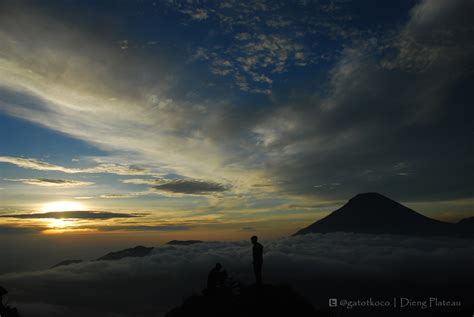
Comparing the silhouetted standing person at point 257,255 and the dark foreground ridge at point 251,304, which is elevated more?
the silhouetted standing person at point 257,255

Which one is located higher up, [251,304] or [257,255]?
[257,255]

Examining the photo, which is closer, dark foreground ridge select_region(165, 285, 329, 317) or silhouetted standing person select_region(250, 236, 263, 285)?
silhouetted standing person select_region(250, 236, 263, 285)

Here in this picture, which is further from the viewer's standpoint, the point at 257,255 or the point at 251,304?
the point at 251,304

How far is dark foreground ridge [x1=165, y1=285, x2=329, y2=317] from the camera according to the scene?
66.6ft

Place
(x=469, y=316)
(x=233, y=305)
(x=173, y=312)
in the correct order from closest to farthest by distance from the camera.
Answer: (x=233, y=305), (x=173, y=312), (x=469, y=316)

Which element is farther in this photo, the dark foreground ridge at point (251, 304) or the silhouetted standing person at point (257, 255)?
the dark foreground ridge at point (251, 304)

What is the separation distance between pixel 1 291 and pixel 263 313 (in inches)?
672

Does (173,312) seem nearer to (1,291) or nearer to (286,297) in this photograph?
(286,297)

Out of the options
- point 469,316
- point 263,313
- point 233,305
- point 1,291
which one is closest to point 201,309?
point 233,305

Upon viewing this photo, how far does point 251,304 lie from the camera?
67.6ft

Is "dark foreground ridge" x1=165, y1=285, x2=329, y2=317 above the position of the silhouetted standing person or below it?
below

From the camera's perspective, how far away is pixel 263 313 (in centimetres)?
1998

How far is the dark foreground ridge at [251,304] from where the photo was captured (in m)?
20.3

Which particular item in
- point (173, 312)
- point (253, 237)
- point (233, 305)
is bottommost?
point (173, 312)
